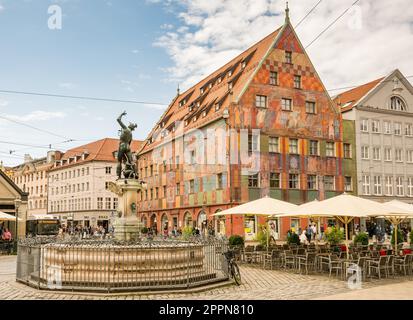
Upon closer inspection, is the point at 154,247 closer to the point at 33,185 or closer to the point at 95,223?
the point at 95,223

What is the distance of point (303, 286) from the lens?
46.0 feet

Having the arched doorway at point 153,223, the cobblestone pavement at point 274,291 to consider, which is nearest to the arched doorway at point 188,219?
the arched doorway at point 153,223

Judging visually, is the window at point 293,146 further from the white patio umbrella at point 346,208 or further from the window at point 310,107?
the white patio umbrella at point 346,208

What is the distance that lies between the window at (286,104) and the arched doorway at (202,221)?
10989 millimetres

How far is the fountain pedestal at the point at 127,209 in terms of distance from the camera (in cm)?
1806

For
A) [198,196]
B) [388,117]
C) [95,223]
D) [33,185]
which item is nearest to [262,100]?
[198,196]

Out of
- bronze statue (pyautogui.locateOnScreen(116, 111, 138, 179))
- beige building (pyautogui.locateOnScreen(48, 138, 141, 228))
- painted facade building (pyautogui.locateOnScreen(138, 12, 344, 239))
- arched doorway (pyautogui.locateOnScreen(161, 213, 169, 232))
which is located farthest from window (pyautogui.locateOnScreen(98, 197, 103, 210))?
A: bronze statue (pyautogui.locateOnScreen(116, 111, 138, 179))

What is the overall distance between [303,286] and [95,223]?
62710 millimetres

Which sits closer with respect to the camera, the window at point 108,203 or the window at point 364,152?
the window at point 364,152

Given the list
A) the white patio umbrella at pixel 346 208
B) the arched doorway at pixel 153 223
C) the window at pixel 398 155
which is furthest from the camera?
the arched doorway at pixel 153 223

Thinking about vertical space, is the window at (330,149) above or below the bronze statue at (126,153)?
above

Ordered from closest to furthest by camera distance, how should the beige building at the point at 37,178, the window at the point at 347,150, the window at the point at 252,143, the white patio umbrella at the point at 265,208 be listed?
the white patio umbrella at the point at 265,208 → the window at the point at 252,143 → the window at the point at 347,150 → the beige building at the point at 37,178

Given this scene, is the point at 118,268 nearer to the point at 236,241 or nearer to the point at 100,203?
the point at 236,241

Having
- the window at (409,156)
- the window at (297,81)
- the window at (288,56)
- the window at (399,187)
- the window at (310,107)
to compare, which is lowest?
the window at (399,187)
